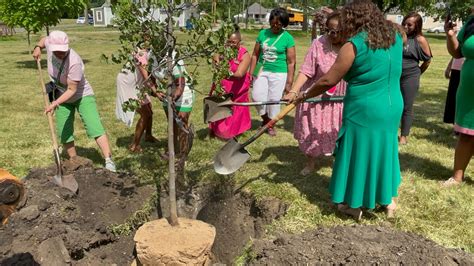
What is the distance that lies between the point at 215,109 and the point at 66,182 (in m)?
1.69

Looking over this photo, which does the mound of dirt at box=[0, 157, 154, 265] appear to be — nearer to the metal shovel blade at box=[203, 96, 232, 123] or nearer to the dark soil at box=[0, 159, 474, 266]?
the dark soil at box=[0, 159, 474, 266]

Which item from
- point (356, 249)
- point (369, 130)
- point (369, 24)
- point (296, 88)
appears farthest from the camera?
point (296, 88)

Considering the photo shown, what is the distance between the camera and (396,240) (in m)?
3.18

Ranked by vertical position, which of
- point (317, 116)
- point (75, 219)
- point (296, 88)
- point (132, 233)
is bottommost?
point (132, 233)

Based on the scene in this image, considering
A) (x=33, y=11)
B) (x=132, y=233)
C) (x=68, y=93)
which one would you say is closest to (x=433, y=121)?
(x=132, y=233)

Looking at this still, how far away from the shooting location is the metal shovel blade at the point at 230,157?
375 centimetres

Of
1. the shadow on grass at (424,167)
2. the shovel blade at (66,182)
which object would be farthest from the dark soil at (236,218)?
the shadow on grass at (424,167)

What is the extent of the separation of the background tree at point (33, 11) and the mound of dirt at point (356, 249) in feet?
42.7

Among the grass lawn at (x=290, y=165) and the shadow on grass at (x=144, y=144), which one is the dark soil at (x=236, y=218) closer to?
the grass lawn at (x=290, y=165)

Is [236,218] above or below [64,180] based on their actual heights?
below

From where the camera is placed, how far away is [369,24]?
126 inches

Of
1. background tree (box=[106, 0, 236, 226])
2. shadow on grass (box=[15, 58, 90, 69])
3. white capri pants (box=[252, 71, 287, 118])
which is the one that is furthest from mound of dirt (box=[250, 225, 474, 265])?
shadow on grass (box=[15, 58, 90, 69])

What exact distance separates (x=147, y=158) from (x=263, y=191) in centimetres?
176

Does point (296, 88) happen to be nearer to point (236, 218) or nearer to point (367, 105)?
point (367, 105)
